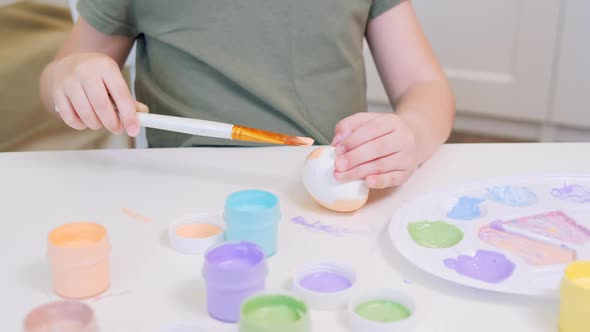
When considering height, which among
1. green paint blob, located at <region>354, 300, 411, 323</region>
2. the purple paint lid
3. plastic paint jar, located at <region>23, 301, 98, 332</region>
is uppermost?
the purple paint lid

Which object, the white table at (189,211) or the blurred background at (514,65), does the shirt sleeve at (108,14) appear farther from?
the blurred background at (514,65)

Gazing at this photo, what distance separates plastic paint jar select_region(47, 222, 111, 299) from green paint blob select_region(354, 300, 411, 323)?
0.17 m

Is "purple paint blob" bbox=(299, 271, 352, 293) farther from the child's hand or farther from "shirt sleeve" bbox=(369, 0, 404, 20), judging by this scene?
"shirt sleeve" bbox=(369, 0, 404, 20)

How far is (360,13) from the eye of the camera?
0.81 m

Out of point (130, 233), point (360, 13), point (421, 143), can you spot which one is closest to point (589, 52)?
point (360, 13)

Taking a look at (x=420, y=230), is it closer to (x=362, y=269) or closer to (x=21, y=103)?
(x=362, y=269)

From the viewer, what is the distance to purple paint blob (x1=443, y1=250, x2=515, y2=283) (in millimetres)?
460

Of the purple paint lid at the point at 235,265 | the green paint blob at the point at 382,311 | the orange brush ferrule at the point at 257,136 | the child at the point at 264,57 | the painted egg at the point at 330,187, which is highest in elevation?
the child at the point at 264,57

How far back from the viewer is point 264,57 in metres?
0.80

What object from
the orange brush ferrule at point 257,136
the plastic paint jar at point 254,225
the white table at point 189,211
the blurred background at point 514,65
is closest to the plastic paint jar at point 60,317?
the white table at point 189,211

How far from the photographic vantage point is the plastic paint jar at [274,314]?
1.23ft

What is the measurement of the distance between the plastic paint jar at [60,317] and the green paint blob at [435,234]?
0.78 ft

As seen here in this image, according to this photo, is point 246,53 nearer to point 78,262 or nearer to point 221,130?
point 221,130

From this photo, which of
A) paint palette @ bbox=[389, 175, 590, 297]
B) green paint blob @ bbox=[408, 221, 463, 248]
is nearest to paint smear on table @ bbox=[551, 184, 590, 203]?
paint palette @ bbox=[389, 175, 590, 297]
